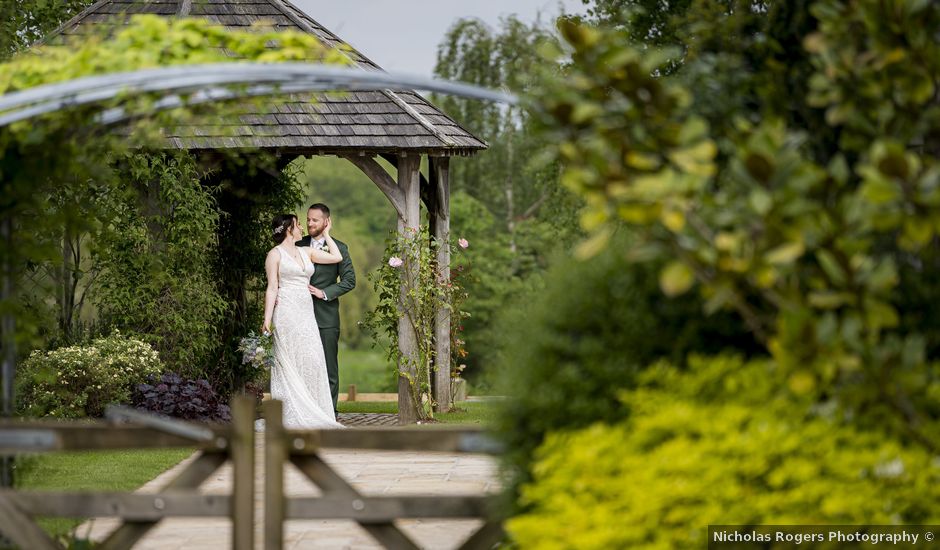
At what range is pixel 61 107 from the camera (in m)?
5.15

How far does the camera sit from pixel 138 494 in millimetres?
4848

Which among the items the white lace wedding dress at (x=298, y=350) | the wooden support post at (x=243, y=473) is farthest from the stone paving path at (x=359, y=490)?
the wooden support post at (x=243, y=473)

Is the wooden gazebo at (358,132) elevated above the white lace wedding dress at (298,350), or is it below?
above

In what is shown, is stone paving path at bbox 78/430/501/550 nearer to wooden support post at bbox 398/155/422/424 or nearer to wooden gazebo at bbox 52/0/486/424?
wooden support post at bbox 398/155/422/424

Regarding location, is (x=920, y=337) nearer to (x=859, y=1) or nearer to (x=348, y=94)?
(x=859, y=1)

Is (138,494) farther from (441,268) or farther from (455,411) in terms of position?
(455,411)

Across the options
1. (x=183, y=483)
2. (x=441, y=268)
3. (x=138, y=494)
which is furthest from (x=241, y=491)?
(x=441, y=268)

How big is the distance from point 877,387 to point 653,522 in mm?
822

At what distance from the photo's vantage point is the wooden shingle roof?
485 inches

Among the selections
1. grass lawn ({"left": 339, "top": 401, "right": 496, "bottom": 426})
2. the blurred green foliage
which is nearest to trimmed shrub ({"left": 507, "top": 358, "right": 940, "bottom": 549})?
the blurred green foliage

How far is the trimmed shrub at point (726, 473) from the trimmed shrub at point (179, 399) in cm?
801

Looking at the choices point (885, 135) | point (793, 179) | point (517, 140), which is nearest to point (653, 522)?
point (793, 179)

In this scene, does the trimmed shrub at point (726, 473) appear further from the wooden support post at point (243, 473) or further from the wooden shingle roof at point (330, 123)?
the wooden shingle roof at point (330, 123)

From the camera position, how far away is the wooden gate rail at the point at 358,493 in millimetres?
4738
